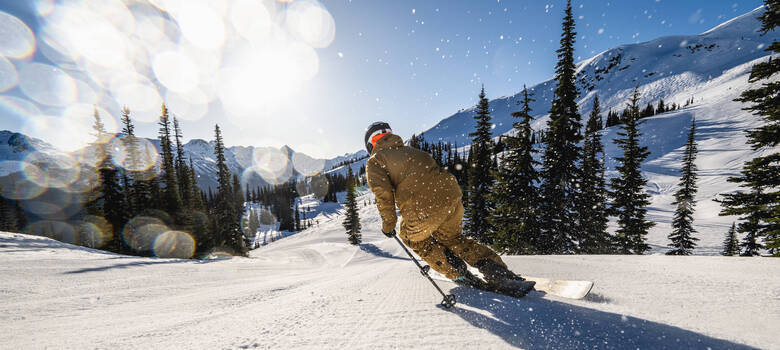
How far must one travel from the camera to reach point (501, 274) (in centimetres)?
298

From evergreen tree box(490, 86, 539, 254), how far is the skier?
12816 millimetres

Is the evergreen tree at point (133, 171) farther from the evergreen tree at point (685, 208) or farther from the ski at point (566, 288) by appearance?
the evergreen tree at point (685, 208)

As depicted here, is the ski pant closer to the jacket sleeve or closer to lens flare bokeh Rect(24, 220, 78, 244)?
the jacket sleeve

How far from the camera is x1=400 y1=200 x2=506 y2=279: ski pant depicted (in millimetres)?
3305

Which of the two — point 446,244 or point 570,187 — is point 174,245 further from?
point 570,187

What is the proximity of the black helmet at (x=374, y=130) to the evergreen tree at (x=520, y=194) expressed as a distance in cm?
1272

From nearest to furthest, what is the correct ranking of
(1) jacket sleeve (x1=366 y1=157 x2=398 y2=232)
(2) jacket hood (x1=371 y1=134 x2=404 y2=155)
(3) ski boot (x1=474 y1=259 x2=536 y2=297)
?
(3) ski boot (x1=474 y1=259 x2=536 y2=297), (1) jacket sleeve (x1=366 y1=157 x2=398 y2=232), (2) jacket hood (x1=371 y1=134 x2=404 y2=155)

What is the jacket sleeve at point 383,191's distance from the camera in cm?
325

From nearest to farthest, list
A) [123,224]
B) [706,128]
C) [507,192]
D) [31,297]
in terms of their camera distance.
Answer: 1. [31,297]
2. [507,192]
3. [123,224]
4. [706,128]

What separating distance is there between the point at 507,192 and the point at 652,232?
34360 millimetres

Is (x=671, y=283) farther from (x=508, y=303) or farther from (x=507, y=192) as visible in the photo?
(x=507, y=192)

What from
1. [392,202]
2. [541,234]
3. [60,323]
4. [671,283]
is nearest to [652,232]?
[541,234]

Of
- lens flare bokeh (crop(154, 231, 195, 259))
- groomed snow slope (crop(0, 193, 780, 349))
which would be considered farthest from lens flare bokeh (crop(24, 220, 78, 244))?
groomed snow slope (crop(0, 193, 780, 349))

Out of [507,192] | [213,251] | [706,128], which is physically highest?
[706,128]
